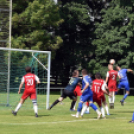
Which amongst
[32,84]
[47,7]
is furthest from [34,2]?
[32,84]

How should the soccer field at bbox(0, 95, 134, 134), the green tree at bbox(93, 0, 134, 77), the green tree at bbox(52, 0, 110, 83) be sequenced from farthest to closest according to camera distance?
the green tree at bbox(52, 0, 110, 83) → the green tree at bbox(93, 0, 134, 77) → the soccer field at bbox(0, 95, 134, 134)

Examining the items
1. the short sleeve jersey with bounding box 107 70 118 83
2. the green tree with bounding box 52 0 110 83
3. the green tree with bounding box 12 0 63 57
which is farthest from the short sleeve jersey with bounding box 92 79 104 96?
the green tree with bounding box 52 0 110 83

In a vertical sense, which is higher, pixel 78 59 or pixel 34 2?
pixel 34 2

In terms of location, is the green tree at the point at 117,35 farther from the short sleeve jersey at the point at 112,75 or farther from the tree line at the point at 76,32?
the short sleeve jersey at the point at 112,75

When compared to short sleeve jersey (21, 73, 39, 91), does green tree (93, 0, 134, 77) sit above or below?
above

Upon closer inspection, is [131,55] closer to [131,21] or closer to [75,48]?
[131,21]

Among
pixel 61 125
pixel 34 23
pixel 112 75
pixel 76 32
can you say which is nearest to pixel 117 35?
pixel 34 23

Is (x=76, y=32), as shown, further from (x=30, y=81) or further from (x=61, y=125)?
(x=61, y=125)

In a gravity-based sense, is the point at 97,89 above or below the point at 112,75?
below

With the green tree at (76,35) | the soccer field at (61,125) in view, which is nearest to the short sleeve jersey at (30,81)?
the soccer field at (61,125)

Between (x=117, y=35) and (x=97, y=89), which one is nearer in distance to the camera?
(x=97, y=89)

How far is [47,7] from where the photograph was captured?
37.2 metres

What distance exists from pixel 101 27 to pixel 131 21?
4517 millimetres

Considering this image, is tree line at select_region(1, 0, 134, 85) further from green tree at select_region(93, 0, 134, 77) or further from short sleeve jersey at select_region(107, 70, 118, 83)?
short sleeve jersey at select_region(107, 70, 118, 83)
